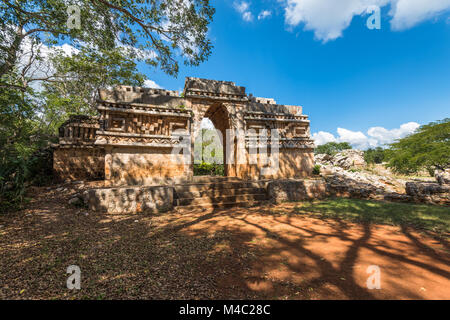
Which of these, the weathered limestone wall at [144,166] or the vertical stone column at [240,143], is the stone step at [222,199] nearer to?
the weathered limestone wall at [144,166]

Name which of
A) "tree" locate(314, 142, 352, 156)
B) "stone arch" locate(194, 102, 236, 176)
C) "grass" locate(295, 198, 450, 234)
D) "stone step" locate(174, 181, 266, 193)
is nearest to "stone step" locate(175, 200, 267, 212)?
"stone step" locate(174, 181, 266, 193)

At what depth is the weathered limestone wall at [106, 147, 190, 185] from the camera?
6.43 meters

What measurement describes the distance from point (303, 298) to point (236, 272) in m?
0.80

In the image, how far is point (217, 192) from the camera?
6219 millimetres

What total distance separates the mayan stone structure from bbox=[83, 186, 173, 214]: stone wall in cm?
154

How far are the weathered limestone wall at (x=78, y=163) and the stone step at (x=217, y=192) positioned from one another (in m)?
4.54

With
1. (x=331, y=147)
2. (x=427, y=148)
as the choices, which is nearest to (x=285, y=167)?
(x=427, y=148)

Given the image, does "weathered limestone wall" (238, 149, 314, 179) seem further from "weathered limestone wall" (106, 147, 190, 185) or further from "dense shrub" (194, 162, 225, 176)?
"dense shrub" (194, 162, 225, 176)

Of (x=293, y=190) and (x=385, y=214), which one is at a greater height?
(x=293, y=190)

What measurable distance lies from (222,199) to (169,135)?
11.2 feet

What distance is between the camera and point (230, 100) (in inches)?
312

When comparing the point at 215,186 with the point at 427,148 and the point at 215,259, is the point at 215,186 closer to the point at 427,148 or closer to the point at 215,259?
the point at 215,259
